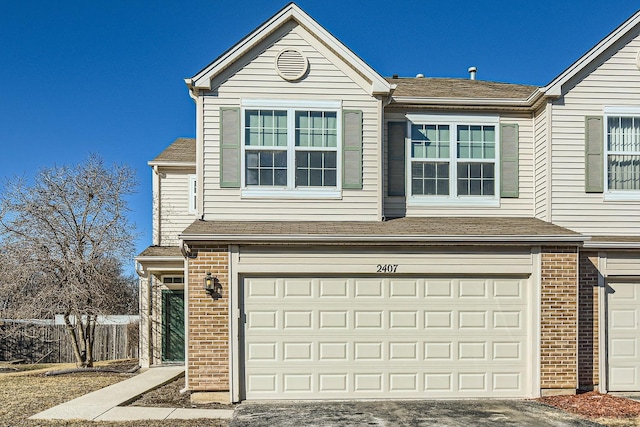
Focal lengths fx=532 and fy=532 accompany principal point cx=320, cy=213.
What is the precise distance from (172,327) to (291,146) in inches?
267

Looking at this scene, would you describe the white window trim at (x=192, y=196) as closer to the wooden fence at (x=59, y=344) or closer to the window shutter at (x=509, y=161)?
the wooden fence at (x=59, y=344)

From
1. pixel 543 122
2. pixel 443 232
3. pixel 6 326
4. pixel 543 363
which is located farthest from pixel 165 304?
pixel 543 122

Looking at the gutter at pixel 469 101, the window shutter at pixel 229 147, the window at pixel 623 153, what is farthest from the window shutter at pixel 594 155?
the window shutter at pixel 229 147

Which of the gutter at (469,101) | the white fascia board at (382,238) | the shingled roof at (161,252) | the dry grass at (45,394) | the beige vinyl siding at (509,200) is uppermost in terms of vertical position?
the gutter at (469,101)


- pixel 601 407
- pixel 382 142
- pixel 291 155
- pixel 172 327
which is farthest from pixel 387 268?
pixel 172 327

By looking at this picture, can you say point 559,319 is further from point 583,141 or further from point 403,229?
point 583,141

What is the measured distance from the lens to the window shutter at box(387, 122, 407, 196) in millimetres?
11203

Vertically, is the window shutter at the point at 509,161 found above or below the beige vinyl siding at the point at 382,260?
above

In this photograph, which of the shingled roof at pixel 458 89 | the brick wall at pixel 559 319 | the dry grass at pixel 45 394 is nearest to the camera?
the dry grass at pixel 45 394

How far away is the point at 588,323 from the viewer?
10219 millimetres

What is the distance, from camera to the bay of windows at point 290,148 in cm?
1063

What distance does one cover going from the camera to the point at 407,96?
11.4 meters

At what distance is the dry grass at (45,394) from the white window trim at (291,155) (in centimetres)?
437

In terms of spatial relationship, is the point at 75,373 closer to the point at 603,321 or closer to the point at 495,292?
the point at 495,292
